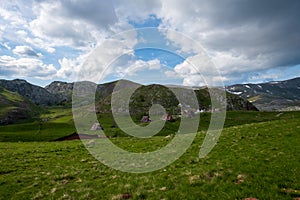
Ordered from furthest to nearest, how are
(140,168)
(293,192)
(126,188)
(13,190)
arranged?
1. (140,168)
2. (13,190)
3. (126,188)
4. (293,192)

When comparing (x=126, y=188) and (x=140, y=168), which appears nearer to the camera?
(x=126, y=188)

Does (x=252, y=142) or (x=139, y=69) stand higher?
(x=139, y=69)

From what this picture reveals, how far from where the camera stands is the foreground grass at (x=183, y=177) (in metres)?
12.5

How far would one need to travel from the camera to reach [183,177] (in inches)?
613

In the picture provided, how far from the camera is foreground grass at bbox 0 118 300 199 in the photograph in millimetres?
12516

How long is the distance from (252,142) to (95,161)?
18.1m

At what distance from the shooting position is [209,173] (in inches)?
615

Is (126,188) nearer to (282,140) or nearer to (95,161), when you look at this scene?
(95,161)

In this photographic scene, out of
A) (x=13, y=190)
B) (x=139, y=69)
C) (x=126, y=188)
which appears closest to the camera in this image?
(x=126, y=188)

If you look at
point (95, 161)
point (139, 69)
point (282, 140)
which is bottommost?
point (95, 161)

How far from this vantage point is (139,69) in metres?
26.4

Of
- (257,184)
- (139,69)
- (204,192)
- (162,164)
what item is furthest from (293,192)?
(139,69)

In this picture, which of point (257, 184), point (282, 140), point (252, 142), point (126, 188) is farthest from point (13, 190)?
point (282, 140)

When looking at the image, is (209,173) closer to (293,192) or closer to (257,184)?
(257,184)
